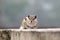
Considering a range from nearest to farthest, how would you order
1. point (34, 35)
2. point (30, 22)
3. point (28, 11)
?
point (34, 35) < point (30, 22) < point (28, 11)

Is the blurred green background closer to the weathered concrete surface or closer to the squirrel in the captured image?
the squirrel

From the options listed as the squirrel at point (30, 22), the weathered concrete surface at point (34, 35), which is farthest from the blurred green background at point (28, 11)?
the weathered concrete surface at point (34, 35)

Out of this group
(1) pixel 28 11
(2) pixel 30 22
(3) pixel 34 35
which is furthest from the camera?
(1) pixel 28 11

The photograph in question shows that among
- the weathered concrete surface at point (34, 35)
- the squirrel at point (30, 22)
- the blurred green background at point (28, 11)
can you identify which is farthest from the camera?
the blurred green background at point (28, 11)

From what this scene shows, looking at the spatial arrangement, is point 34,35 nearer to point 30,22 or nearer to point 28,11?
point 30,22

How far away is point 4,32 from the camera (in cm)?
191

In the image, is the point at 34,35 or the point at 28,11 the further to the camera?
the point at 28,11

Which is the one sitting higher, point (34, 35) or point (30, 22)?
point (30, 22)

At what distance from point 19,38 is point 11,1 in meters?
1.28

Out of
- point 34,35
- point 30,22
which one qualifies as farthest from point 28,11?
point 34,35

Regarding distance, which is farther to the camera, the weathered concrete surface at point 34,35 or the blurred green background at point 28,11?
the blurred green background at point 28,11

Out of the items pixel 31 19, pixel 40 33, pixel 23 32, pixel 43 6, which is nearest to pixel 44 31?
pixel 40 33

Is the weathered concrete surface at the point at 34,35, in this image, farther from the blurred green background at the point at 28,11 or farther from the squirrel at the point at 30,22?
the blurred green background at the point at 28,11

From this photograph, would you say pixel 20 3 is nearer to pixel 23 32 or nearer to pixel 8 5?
pixel 8 5
